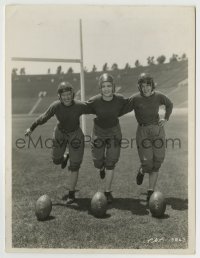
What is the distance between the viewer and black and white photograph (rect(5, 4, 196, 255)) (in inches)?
180

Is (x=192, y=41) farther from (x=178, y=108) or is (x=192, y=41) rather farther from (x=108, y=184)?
(x=108, y=184)

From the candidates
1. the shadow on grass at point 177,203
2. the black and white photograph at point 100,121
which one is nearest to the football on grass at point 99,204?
the black and white photograph at point 100,121

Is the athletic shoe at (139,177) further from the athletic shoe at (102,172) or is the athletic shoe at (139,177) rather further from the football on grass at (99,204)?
the football on grass at (99,204)

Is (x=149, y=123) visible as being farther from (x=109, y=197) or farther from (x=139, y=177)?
(x=109, y=197)

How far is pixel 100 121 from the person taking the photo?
4.62 meters

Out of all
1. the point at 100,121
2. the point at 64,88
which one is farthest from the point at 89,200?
the point at 64,88

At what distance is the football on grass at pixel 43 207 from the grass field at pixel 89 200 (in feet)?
0.22

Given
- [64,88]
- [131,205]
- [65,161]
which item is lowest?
[131,205]

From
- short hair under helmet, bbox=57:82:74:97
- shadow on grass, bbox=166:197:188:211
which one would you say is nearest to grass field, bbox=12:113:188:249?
shadow on grass, bbox=166:197:188:211

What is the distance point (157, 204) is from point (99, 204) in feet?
1.94

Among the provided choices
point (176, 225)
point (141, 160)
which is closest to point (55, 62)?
point (141, 160)

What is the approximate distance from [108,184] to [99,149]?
40 centimetres

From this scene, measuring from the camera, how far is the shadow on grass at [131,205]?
461 centimetres

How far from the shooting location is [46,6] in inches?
183
